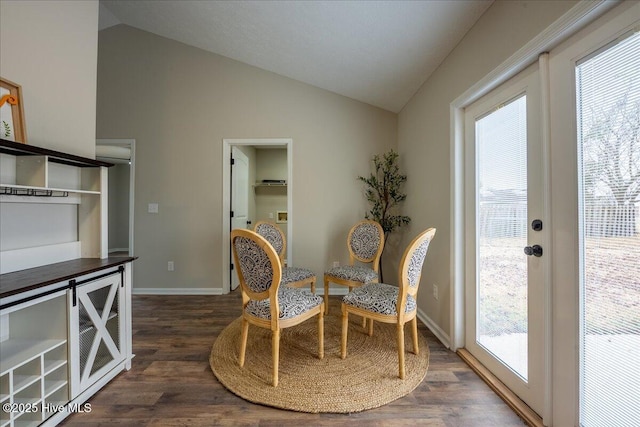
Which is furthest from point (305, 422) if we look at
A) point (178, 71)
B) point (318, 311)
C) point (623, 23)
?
point (178, 71)

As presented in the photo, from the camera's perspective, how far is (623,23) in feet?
3.06

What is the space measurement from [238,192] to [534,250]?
3.19m

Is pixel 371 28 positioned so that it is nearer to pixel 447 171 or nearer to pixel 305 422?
pixel 447 171

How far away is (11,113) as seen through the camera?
1.38 meters

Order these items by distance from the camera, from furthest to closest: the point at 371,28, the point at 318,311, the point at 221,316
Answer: the point at 221,316 → the point at 371,28 → the point at 318,311

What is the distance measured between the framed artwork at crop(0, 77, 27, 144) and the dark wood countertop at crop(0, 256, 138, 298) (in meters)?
0.74

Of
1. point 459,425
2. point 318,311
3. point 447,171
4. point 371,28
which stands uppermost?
point 371,28

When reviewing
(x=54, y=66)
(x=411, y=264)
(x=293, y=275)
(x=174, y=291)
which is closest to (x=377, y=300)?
(x=411, y=264)

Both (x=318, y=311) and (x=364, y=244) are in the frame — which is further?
(x=364, y=244)

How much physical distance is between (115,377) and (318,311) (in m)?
1.38

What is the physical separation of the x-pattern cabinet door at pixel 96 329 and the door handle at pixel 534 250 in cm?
245

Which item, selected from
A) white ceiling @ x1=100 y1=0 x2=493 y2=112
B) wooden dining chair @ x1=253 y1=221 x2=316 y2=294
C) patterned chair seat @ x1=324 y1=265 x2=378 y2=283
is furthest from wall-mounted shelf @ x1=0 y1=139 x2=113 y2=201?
patterned chair seat @ x1=324 y1=265 x2=378 y2=283

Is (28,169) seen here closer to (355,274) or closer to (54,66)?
(54,66)

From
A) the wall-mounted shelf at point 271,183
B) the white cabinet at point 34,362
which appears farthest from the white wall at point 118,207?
the white cabinet at point 34,362
